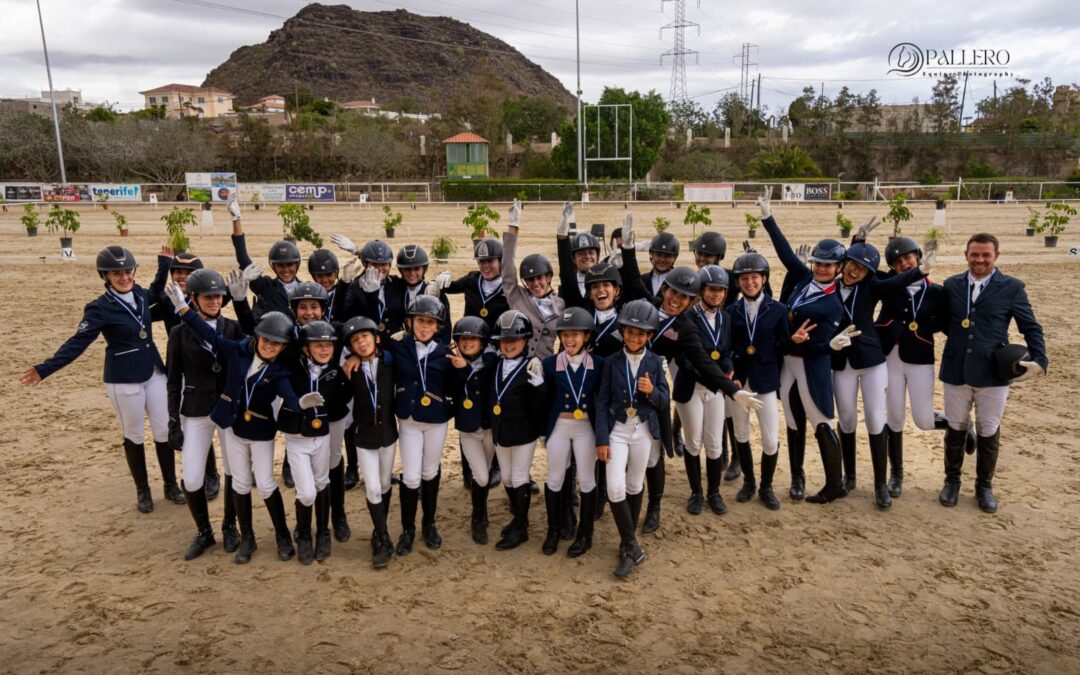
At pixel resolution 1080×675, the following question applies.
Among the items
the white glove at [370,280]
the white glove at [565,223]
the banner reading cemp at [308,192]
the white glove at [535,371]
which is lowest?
the white glove at [535,371]

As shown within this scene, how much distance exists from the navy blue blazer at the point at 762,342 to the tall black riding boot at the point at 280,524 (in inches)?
148

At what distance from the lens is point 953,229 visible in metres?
25.5

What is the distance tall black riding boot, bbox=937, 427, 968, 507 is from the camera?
6.03 meters

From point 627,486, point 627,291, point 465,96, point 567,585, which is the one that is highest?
point 465,96

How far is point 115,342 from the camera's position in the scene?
5.90 meters

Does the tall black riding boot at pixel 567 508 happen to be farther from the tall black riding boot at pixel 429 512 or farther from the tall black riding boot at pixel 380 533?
the tall black riding boot at pixel 380 533

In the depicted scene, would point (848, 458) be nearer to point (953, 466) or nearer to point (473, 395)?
point (953, 466)

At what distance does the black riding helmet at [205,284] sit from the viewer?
5.39 m

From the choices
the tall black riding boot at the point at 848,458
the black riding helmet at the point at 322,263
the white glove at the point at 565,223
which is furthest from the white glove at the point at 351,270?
the tall black riding boot at the point at 848,458

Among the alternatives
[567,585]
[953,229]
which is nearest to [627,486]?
[567,585]

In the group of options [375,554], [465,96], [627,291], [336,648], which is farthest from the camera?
[465,96]

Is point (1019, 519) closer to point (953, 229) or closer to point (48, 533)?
point (48, 533)

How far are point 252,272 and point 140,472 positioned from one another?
2.01 metres

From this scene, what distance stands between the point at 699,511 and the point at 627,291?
6.39 feet
